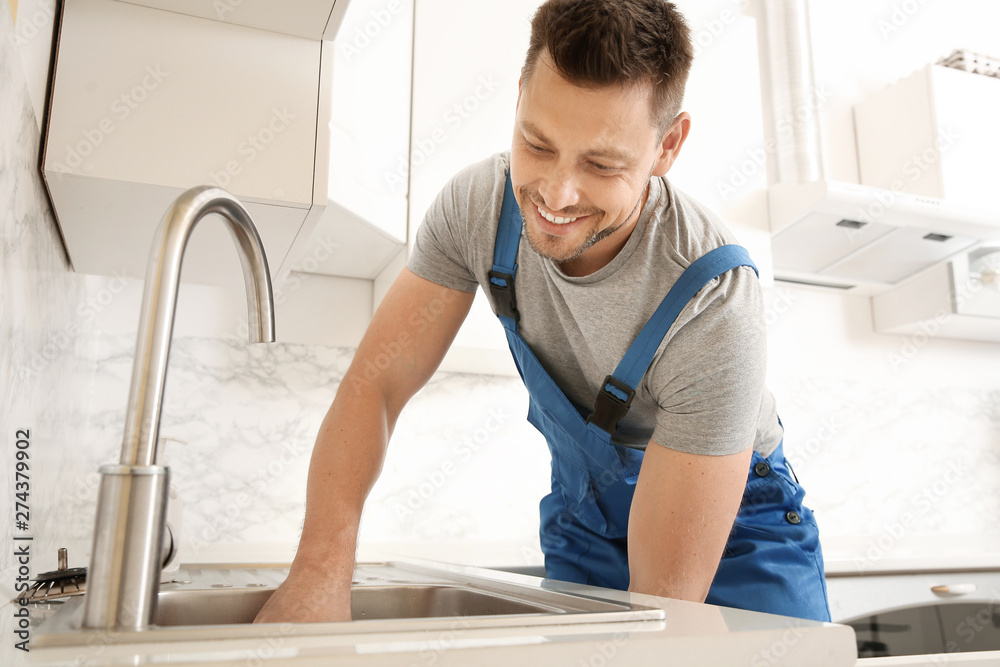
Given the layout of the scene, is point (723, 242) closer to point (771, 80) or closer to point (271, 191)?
point (271, 191)

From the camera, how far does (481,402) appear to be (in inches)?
76.8

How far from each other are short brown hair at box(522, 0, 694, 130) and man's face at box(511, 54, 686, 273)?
0.01 meters

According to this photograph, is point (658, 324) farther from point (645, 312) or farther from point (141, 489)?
point (141, 489)

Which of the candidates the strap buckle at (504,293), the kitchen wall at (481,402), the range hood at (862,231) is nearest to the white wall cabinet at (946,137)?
the range hood at (862,231)

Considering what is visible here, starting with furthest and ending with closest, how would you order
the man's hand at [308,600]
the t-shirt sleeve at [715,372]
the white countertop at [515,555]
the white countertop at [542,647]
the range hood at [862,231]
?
the range hood at [862,231], the white countertop at [515,555], the t-shirt sleeve at [715,372], the man's hand at [308,600], the white countertop at [542,647]

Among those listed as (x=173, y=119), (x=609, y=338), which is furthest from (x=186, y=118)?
(x=609, y=338)

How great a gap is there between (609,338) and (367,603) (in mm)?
421

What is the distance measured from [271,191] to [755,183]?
1.35 m

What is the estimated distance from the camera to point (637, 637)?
46 centimetres

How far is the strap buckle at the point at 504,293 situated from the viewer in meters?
0.99

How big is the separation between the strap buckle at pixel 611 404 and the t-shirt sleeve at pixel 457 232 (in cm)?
25

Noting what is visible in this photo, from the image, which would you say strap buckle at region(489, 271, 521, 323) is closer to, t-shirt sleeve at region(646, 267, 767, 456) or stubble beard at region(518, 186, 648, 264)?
stubble beard at region(518, 186, 648, 264)

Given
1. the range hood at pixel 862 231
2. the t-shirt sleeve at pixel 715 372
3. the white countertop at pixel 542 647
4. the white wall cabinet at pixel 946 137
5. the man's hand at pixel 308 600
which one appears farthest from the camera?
the white wall cabinet at pixel 946 137

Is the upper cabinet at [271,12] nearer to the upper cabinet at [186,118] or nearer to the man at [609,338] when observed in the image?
the upper cabinet at [186,118]
